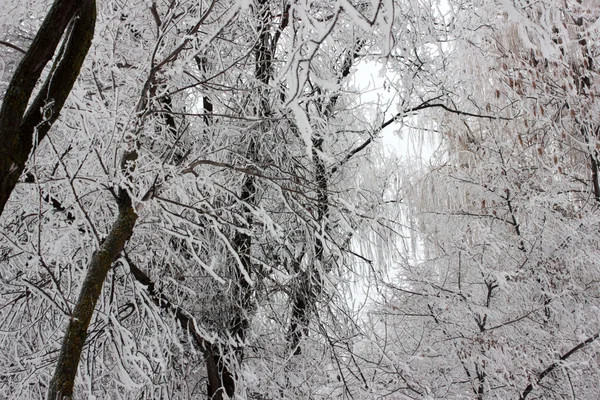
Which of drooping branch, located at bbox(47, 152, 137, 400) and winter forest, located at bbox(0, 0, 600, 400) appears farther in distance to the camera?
winter forest, located at bbox(0, 0, 600, 400)

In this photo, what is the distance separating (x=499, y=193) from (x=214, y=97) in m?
3.93

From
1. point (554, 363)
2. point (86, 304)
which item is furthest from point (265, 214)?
point (554, 363)

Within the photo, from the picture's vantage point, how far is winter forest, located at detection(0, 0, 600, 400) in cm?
266

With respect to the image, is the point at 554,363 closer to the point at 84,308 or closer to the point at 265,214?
the point at 265,214

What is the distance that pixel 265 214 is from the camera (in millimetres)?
3012

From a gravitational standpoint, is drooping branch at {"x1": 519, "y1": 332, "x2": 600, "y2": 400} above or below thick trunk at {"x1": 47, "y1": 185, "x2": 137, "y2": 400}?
above

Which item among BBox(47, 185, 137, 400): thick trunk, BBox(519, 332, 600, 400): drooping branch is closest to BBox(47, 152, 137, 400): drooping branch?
BBox(47, 185, 137, 400): thick trunk

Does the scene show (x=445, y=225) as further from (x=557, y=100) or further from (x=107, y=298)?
(x=107, y=298)

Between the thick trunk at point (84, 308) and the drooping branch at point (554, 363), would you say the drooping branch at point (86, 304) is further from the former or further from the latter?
the drooping branch at point (554, 363)

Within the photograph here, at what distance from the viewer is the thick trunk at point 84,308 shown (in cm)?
220

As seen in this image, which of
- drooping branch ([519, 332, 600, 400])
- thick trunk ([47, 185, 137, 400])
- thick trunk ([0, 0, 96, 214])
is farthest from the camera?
drooping branch ([519, 332, 600, 400])

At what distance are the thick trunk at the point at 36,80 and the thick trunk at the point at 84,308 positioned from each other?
0.56 metres

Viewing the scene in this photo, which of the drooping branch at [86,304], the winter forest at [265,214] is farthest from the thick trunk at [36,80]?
the drooping branch at [86,304]

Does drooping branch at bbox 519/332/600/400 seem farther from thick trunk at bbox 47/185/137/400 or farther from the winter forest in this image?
thick trunk at bbox 47/185/137/400
